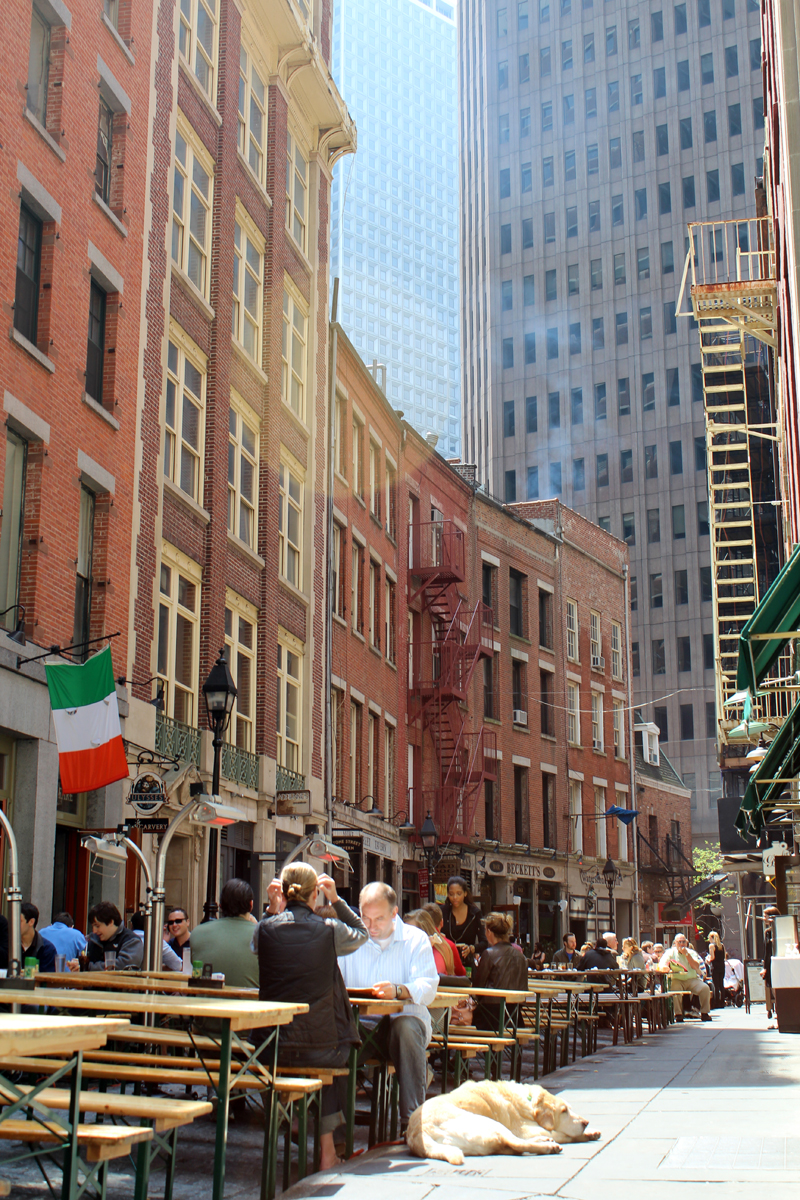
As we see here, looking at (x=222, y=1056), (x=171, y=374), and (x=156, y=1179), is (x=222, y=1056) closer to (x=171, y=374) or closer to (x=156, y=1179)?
(x=156, y=1179)

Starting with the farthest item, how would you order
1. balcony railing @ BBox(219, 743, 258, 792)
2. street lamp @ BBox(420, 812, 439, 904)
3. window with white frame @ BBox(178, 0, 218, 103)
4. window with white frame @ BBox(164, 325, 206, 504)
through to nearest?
1. street lamp @ BBox(420, 812, 439, 904)
2. window with white frame @ BBox(178, 0, 218, 103)
3. balcony railing @ BBox(219, 743, 258, 792)
4. window with white frame @ BBox(164, 325, 206, 504)

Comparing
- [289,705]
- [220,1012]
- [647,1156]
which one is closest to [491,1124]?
[647,1156]

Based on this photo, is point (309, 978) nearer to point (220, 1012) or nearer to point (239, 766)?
point (220, 1012)

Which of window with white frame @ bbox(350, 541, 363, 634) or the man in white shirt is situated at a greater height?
window with white frame @ bbox(350, 541, 363, 634)

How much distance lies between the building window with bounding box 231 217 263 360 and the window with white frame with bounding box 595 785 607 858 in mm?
25664

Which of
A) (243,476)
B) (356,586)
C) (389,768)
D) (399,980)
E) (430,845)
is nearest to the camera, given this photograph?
(399,980)

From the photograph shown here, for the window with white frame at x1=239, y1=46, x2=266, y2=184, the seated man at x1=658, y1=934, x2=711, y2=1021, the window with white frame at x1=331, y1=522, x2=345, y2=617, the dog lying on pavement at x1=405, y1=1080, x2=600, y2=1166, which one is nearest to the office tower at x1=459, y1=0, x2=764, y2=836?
the window with white frame at x1=331, y1=522, x2=345, y2=617

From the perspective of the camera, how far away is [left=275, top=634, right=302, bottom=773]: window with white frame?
25.0 m

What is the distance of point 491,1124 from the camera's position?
24.2 ft

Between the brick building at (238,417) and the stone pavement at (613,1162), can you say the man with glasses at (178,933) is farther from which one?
the stone pavement at (613,1162)

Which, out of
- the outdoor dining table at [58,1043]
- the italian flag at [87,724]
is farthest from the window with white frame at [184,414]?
the outdoor dining table at [58,1043]

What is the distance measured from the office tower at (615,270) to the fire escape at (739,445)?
1538cm

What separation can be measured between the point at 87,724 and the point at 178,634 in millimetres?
6435

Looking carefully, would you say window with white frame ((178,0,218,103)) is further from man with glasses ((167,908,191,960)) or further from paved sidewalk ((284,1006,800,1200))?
paved sidewalk ((284,1006,800,1200))
